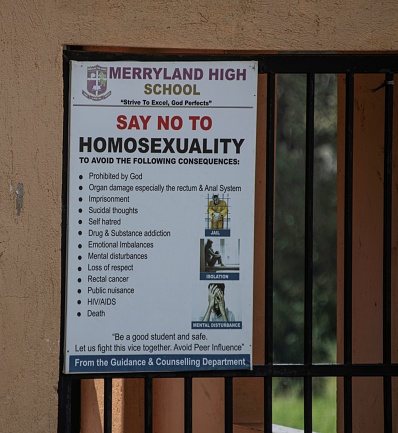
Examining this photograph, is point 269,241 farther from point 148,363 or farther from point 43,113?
point 43,113

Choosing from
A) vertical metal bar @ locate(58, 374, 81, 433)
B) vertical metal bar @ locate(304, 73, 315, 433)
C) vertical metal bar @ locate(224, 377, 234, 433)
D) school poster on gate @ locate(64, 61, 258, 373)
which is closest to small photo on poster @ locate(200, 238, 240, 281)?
school poster on gate @ locate(64, 61, 258, 373)

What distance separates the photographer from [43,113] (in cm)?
415

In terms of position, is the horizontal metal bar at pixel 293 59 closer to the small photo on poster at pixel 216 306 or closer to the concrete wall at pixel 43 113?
the concrete wall at pixel 43 113

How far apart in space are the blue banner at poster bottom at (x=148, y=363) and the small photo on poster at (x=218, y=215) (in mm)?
555

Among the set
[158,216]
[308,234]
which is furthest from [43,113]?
[308,234]

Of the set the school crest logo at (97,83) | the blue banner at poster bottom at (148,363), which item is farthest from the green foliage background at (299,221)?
the blue banner at poster bottom at (148,363)

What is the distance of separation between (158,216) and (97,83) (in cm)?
65

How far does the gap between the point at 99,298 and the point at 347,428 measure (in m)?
1.27

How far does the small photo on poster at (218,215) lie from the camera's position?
4145mm

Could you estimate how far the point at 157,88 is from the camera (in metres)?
4.13

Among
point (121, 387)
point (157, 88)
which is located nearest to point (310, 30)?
point (157, 88)

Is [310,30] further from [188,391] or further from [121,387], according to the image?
[121,387]

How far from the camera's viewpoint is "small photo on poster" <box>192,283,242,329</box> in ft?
13.6

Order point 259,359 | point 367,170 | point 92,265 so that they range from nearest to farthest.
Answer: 1. point 92,265
2. point 367,170
3. point 259,359
